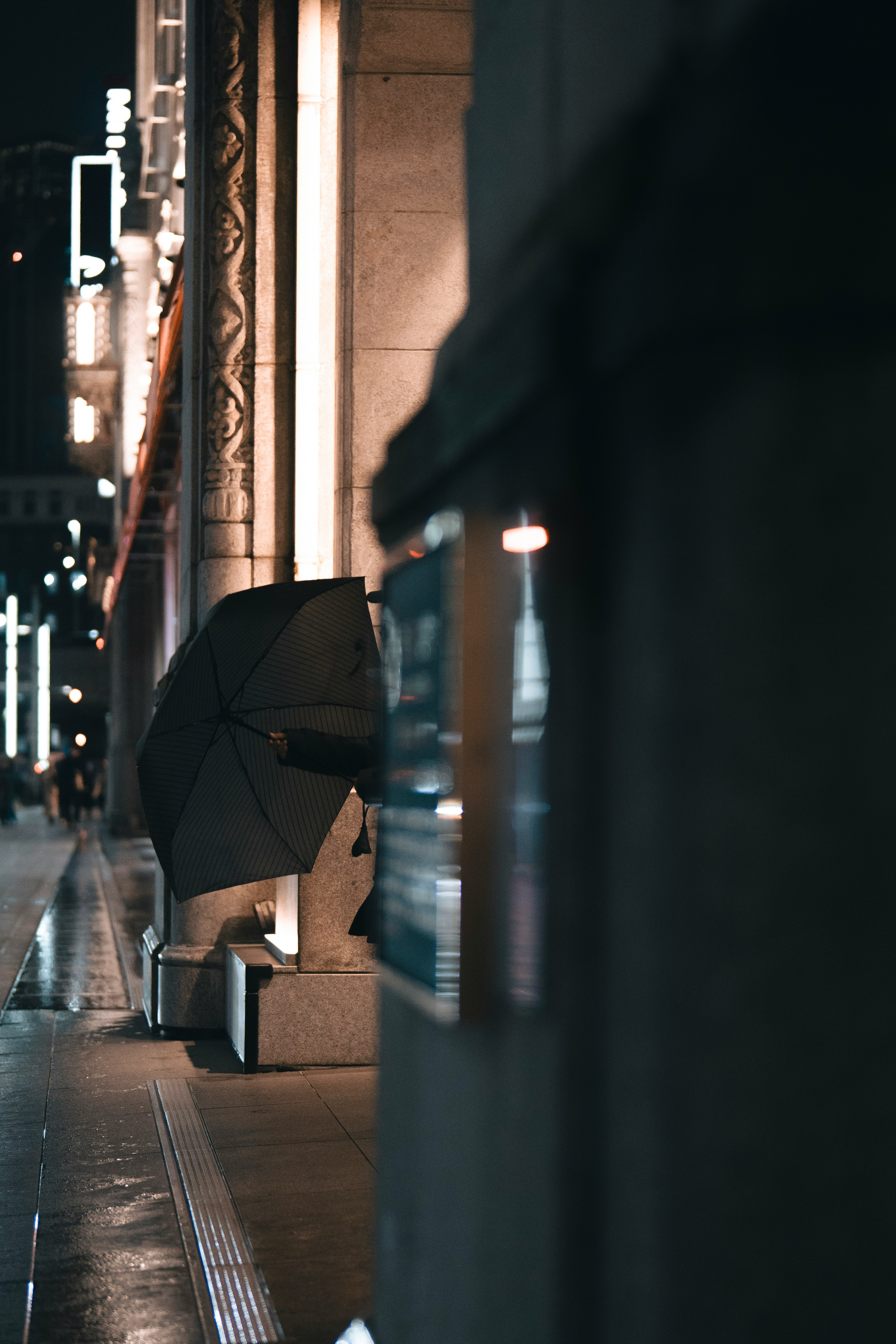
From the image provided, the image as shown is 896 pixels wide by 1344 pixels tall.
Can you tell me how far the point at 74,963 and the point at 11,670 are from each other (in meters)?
129

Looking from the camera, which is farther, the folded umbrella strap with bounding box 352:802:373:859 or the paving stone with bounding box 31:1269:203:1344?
the folded umbrella strap with bounding box 352:802:373:859

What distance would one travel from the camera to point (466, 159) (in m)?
3.53

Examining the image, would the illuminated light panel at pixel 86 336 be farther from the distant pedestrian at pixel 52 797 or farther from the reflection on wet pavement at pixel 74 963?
the reflection on wet pavement at pixel 74 963

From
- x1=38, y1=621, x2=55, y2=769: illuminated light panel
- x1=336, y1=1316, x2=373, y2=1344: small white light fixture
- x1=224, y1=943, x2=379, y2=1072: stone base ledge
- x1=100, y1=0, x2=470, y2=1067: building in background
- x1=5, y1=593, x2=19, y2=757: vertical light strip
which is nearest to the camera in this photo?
x1=336, y1=1316, x2=373, y2=1344: small white light fixture

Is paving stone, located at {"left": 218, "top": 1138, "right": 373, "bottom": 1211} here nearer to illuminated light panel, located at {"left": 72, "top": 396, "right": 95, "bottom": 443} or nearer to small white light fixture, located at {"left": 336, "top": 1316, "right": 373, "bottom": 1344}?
small white light fixture, located at {"left": 336, "top": 1316, "right": 373, "bottom": 1344}

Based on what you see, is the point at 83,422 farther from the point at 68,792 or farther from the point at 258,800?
the point at 258,800

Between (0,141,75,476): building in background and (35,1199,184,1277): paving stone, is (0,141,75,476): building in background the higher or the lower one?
the higher one

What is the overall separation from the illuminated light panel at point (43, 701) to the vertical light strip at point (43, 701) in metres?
0.02

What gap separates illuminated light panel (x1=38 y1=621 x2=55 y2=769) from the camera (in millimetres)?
121500

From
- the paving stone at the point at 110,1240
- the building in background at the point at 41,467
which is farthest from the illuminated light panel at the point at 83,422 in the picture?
the paving stone at the point at 110,1240

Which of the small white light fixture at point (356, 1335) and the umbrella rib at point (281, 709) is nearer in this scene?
the small white light fixture at point (356, 1335)

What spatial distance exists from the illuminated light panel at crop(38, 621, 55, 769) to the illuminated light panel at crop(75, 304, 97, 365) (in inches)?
2813

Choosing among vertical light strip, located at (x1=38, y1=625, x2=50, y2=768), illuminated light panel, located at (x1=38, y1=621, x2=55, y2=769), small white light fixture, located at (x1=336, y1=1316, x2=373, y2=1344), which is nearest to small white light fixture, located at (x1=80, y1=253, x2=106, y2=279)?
small white light fixture, located at (x1=336, y1=1316, x2=373, y2=1344)

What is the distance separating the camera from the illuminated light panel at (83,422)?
4616 centimetres
